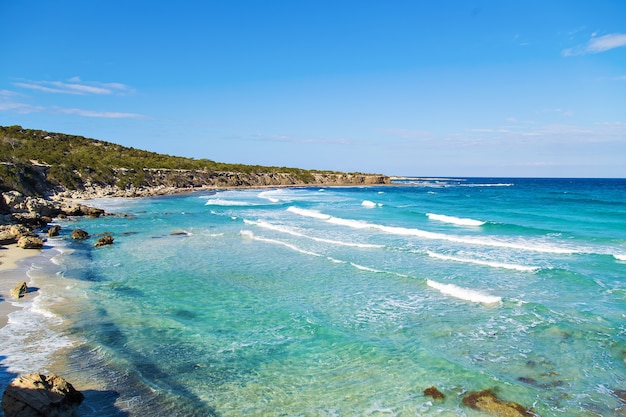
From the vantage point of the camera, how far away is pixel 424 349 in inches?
389

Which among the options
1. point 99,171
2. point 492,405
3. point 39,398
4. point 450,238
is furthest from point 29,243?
point 99,171

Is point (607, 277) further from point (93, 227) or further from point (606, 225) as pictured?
point (93, 227)

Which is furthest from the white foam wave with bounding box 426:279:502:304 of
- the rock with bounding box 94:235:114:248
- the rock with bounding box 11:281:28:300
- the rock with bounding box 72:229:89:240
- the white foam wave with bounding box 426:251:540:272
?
the rock with bounding box 72:229:89:240

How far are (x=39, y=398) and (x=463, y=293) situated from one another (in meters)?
11.9

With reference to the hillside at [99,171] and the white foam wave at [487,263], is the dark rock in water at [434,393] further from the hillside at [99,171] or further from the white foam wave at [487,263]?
the hillside at [99,171]

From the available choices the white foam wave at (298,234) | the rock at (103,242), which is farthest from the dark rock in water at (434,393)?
the rock at (103,242)

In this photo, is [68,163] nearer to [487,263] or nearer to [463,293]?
[487,263]

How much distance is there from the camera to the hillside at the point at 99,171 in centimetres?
5442

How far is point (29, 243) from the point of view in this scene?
20812 millimetres

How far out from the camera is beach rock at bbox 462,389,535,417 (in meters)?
7.25

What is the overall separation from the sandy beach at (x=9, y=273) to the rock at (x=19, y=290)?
13 centimetres

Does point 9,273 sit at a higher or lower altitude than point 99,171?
lower

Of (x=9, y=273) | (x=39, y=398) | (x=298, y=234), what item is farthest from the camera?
(x=298, y=234)

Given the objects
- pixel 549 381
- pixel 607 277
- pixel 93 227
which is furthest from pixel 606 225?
pixel 93 227
